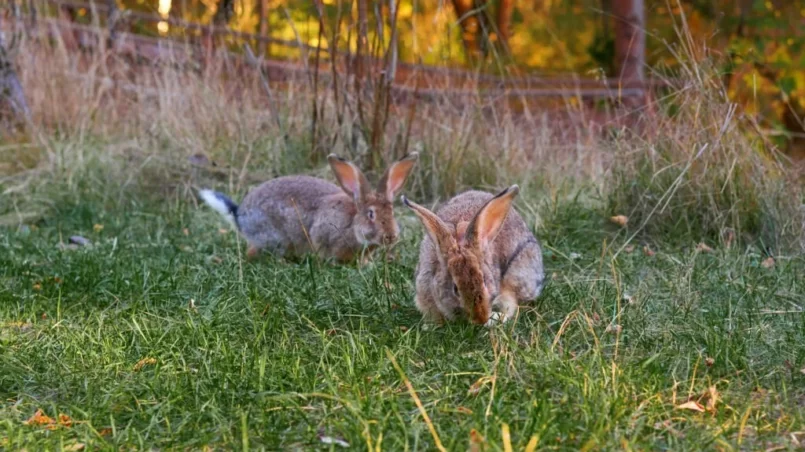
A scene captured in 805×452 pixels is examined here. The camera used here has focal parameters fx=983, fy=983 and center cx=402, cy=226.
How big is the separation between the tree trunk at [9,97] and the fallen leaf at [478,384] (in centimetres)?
651

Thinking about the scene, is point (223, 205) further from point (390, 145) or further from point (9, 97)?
point (9, 97)

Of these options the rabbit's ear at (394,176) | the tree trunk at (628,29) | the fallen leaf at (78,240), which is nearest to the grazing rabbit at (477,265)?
the rabbit's ear at (394,176)

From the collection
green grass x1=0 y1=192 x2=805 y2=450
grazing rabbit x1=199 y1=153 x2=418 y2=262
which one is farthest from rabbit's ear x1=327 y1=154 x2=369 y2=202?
green grass x1=0 y1=192 x2=805 y2=450

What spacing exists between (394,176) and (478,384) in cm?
274

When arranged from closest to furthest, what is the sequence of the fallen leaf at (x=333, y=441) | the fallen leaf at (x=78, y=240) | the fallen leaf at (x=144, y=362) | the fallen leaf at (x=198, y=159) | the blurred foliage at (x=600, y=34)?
the fallen leaf at (x=333, y=441) < the fallen leaf at (x=144, y=362) < the fallen leaf at (x=78, y=240) < the blurred foliage at (x=600, y=34) < the fallen leaf at (x=198, y=159)

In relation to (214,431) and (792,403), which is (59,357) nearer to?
(214,431)

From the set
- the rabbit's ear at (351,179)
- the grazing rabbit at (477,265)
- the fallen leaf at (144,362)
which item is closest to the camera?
the fallen leaf at (144,362)

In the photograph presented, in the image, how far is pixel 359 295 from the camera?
4398 mm

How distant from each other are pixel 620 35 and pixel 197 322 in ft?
28.5

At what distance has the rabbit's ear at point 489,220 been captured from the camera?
151 inches

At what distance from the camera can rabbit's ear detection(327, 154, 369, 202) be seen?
580cm

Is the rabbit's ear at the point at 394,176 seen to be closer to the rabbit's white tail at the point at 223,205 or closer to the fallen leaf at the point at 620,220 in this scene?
the rabbit's white tail at the point at 223,205

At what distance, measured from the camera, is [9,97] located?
27.9 ft

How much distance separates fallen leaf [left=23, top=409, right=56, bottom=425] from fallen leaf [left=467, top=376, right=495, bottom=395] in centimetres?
129
